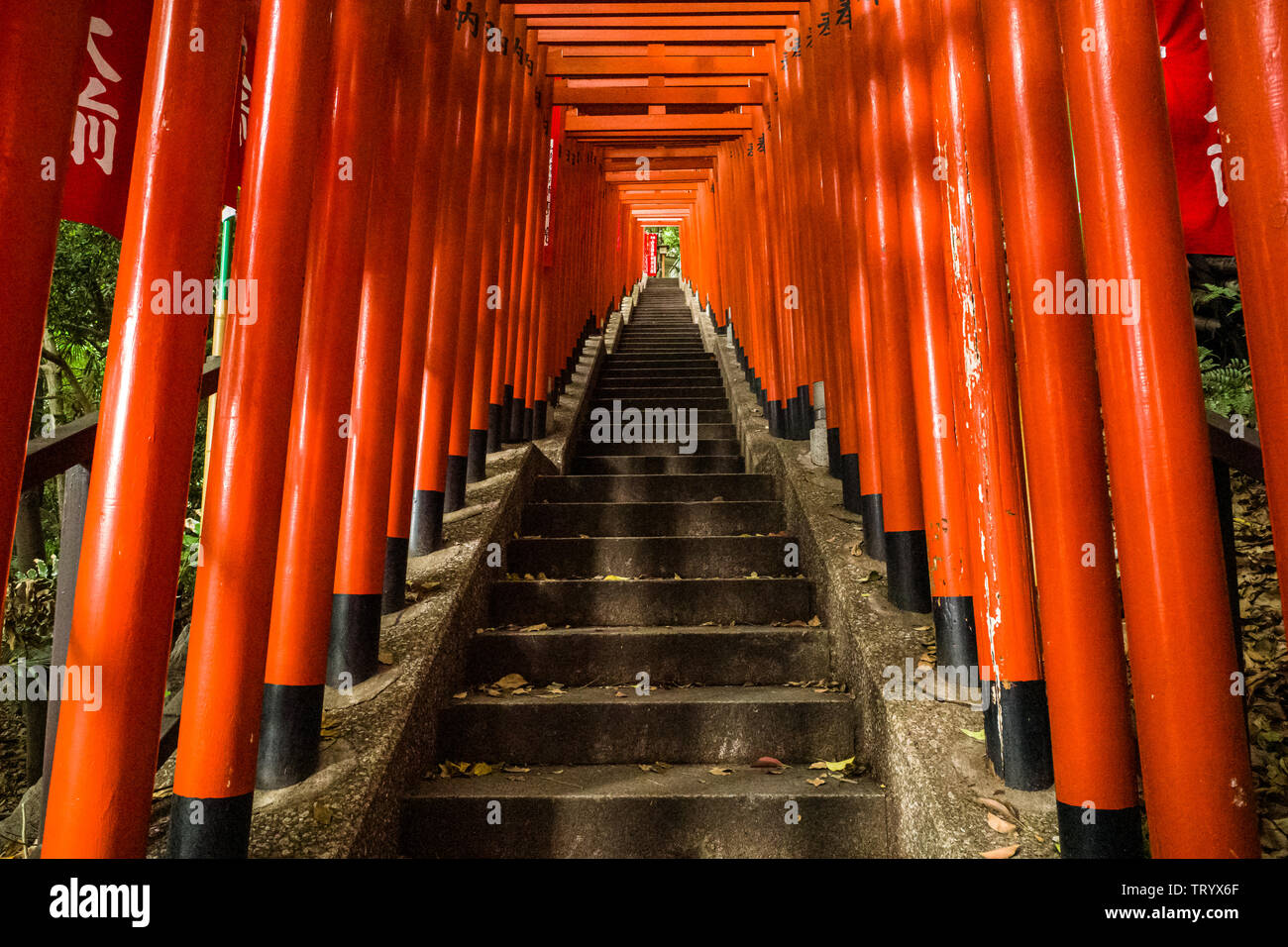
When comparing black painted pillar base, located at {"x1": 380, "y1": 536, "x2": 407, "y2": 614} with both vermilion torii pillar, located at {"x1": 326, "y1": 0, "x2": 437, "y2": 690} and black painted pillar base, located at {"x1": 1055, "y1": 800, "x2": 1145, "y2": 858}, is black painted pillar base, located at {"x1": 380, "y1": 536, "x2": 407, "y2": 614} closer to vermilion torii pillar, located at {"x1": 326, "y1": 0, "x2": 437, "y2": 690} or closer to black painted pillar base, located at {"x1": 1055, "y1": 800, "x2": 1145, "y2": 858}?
vermilion torii pillar, located at {"x1": 326, "y1": 0, "x2": 437, "y2": 690}

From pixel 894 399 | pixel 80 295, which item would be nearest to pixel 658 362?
pixel 80 295

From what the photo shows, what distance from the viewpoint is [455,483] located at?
4.26m

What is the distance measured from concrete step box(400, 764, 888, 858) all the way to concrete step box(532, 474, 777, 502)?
2.55 m

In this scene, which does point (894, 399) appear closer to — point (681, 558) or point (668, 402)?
point (681, 558)

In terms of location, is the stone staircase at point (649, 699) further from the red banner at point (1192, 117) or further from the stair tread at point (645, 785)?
the red banner at point (1192, 117)

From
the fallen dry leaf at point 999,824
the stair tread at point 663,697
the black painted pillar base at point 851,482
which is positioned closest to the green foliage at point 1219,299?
the black painted pillar base at point 851,482

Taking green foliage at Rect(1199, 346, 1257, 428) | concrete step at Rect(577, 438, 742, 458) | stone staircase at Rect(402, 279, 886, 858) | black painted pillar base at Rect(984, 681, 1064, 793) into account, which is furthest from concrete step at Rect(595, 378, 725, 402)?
black painted pillar base at Rect(984, 681, 1064, 793)

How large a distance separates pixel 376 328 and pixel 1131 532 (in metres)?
2.46

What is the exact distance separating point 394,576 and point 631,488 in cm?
202

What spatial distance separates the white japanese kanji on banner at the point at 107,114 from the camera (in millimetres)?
2373

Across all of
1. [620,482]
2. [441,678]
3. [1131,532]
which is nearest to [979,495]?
[1131,532]

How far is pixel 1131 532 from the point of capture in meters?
1.55

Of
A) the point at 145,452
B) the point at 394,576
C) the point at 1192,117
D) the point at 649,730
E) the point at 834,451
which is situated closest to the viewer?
the point at 145,452

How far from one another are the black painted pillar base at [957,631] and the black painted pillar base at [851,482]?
4.75ft
